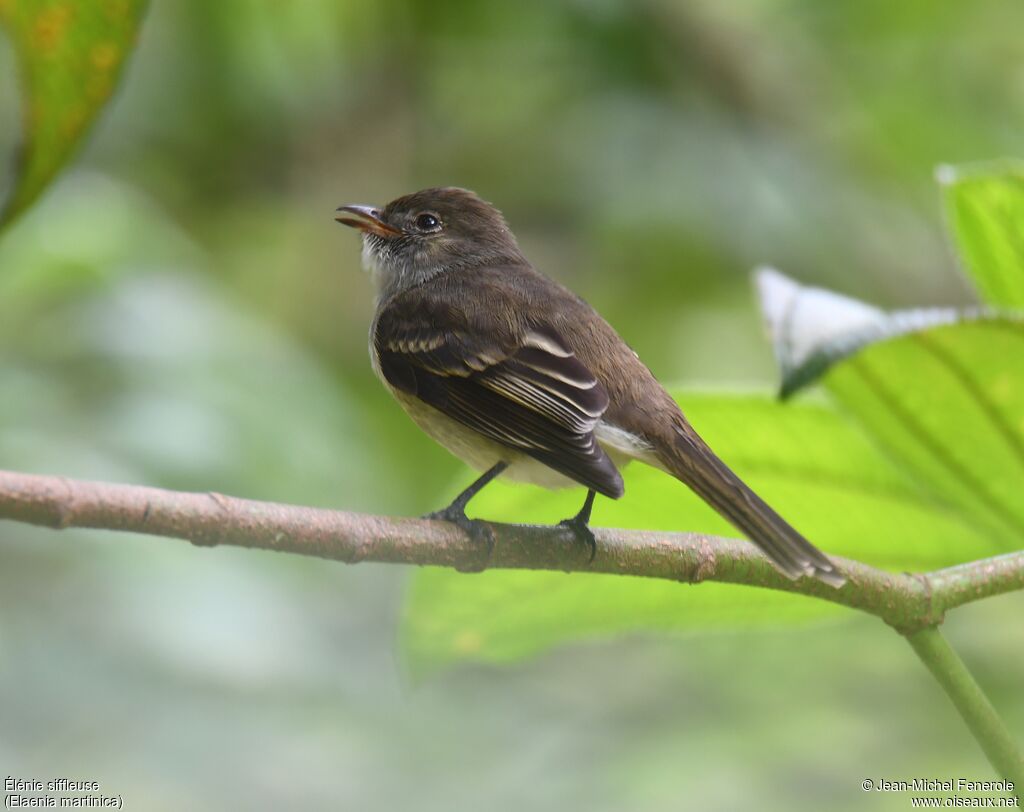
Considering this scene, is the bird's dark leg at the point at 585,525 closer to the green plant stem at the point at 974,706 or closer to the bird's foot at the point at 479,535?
the bird's foot at the point at 479,535

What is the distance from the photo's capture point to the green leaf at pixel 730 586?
196 cm

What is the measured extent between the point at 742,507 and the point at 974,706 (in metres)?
0.53

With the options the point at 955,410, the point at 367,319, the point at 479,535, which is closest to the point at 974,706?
the point at 955,410

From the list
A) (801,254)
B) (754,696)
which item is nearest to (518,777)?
(754,696)

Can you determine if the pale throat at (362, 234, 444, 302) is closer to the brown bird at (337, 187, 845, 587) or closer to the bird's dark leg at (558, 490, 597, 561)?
the brown bird at (337, 187, 845, 587)

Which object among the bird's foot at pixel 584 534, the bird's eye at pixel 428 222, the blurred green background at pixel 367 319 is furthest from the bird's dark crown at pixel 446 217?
the bird's foot at pixel 584 534

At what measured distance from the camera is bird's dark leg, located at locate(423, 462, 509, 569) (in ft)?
5.85

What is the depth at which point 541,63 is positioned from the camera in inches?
214

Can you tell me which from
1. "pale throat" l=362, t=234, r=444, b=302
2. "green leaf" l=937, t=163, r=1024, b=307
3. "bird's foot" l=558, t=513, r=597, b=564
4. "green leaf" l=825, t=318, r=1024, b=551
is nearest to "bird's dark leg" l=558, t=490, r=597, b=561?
"bird's foot" l=558, t=513, r=597, b=564

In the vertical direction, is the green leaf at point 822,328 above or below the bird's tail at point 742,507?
above

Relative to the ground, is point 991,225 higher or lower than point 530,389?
higher

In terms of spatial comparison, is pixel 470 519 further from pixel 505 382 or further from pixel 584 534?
pixel 505 382

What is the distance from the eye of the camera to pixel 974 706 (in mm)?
1541

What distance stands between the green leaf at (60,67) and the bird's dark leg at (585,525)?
817 mm
